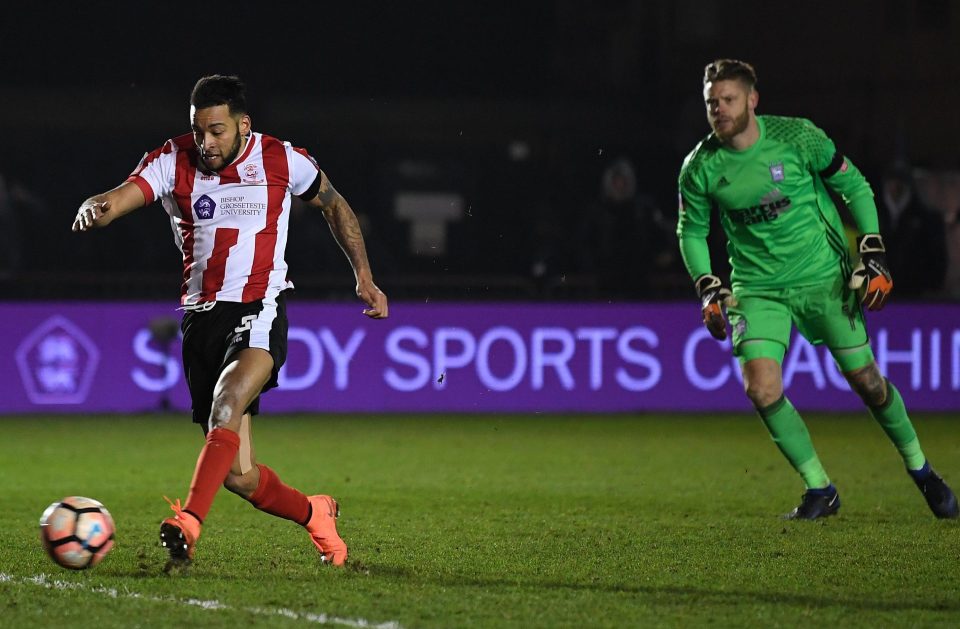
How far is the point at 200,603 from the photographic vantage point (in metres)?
4.74

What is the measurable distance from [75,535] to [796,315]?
11.4 feet

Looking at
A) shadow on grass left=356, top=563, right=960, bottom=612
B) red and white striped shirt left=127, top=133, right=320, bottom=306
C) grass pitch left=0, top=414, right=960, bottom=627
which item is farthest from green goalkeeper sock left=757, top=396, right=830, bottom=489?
red and white striped shirt left=127, top=133, right=320, bottom=306

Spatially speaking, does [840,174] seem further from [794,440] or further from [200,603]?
[200,603]

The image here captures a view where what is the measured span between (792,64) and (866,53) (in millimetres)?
1176

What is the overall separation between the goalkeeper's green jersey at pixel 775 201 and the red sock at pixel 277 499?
2.30m

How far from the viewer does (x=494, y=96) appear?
22203mm

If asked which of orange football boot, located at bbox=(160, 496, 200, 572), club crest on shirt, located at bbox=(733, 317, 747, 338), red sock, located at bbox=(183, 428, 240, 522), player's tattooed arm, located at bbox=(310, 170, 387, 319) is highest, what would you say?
player's tattooed arm, located at bbox=(310, 170, 387, 319)

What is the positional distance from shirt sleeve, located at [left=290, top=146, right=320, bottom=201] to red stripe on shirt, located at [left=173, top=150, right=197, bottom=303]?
14.5 inches

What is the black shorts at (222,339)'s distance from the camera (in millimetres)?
5445

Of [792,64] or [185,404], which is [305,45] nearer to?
[792,64]

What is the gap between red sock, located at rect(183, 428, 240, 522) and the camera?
5086mm

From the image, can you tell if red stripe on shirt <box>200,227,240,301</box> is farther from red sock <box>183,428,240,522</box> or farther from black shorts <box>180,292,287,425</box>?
red sock <box>183,428,240,522</box>

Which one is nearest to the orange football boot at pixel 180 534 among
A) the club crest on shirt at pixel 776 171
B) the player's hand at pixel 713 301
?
the player's hand at pixel 713 301

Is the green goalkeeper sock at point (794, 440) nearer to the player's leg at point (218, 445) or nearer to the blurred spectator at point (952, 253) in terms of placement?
the player's leg at point (218, 445)
